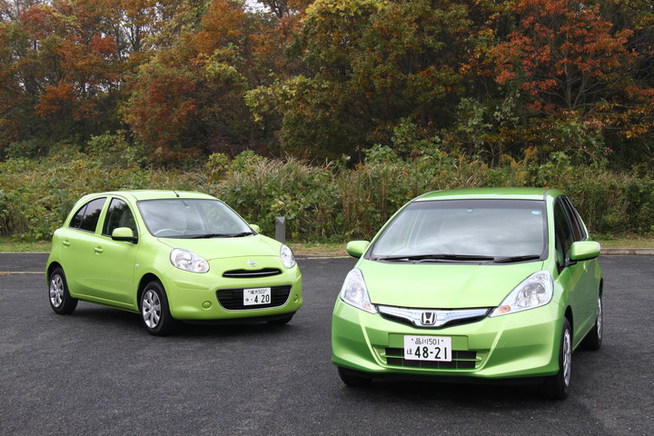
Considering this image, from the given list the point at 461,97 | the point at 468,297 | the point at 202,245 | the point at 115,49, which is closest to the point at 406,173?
the point at 461,97

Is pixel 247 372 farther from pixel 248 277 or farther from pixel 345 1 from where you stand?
pixel 345 1

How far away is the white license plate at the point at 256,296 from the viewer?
8.61 m

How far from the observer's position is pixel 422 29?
27.3 meters

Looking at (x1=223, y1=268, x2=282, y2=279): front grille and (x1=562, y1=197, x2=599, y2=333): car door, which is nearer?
(x1=562, y1=197, x2=599, y2=333): car door

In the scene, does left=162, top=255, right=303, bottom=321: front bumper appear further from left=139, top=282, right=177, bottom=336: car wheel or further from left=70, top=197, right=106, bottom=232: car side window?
left=70, top=197, right=106, bottom=232: car side window

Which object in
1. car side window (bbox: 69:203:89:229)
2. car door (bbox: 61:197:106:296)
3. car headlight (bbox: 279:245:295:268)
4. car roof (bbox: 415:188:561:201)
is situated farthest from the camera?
car side window (bbox: 69:203:89:229)

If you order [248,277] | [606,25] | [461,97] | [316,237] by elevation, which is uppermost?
[606,25]

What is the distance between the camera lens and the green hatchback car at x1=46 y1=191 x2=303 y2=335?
8516 millimetres

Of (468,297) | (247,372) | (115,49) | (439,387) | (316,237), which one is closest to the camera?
(468,297)

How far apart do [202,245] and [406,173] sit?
1255cm

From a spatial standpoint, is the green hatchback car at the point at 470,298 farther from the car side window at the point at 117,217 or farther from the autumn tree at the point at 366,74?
the autumn tree at the point at 366,74

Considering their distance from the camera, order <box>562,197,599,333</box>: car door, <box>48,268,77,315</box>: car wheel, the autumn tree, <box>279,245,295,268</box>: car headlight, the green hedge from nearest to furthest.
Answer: <box>562,197,599,333</box>: car door, <box>279,245,295,268</box>: car headlight, <box>48,268,77,315</box>: car wheel, the green hedge, the autumn tree

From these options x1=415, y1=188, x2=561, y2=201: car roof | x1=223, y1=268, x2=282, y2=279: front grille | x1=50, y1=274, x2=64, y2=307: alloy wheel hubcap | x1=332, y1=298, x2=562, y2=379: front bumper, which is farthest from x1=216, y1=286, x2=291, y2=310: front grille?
x1=332, y1=298, x2=562, y2=379: front bumper

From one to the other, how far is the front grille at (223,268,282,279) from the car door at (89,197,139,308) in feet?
4.03
